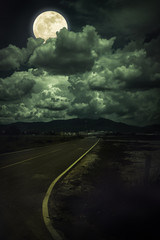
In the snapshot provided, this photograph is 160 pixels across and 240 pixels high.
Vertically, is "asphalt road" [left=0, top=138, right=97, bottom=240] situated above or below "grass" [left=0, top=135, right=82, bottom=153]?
below

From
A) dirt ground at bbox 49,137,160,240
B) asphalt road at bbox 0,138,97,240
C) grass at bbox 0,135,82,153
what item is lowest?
dirt ground at bbox 49,137,160,240

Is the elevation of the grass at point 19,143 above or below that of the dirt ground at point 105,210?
above

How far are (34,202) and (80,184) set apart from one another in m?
3.09

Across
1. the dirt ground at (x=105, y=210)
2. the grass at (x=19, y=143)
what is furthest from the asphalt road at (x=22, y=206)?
the grass at (x=19, y=143)

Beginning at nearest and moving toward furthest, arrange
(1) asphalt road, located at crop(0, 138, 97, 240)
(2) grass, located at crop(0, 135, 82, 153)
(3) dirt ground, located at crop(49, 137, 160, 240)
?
(1) asphalt road, located at crop(0, 138, 97, 240) < (3) dirt ground, located at crop(49, 137, 160, 240) < (2) grass, located at crop(0, 135, 82, 153)

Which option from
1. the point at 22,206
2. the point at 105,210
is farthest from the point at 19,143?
the point at 105,210

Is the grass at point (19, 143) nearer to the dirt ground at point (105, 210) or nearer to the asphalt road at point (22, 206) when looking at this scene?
the asphalt road at point (22, 206)

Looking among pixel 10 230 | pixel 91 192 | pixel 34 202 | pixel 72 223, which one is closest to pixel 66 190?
pixel 91 192

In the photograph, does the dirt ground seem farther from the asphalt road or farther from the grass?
the grass

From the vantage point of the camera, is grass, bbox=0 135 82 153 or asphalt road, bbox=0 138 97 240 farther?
grass, bbox=0 135 82 153

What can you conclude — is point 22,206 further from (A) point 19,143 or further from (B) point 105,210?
(A) point 19,143

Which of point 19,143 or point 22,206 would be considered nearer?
point 22,206

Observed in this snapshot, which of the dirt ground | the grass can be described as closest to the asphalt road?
the dirt ground

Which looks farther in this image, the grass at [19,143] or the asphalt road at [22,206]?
the grass at [19,143]
